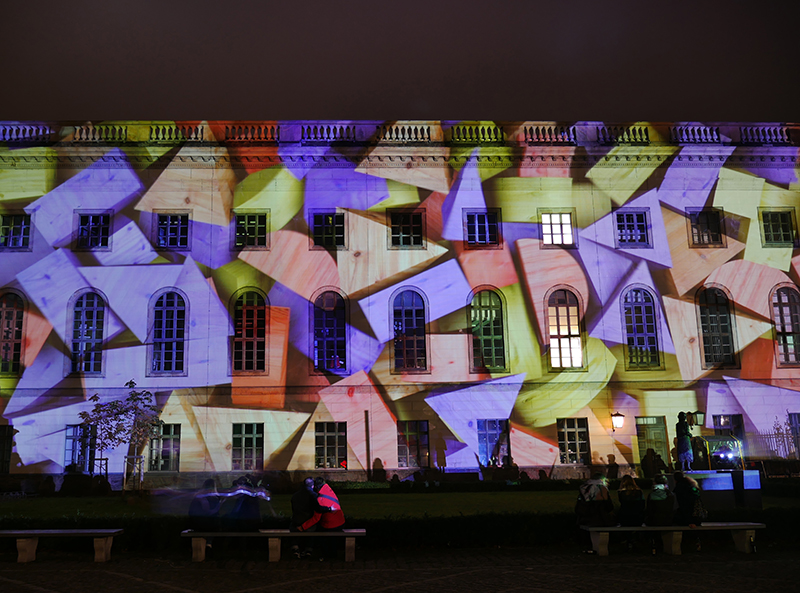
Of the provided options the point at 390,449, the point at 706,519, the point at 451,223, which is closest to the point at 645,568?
the point at 706,519

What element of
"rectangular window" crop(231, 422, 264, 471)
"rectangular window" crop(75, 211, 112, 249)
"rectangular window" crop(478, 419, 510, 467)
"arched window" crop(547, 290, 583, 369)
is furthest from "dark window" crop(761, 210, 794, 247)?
"rectangular window" crop(75, 211, 112, 249)

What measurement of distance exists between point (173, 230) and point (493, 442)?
15728 mm

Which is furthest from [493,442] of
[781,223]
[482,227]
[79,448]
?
[79,448]

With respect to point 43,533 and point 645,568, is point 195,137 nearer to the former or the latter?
point 43,533

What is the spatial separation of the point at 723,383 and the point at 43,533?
26.6m

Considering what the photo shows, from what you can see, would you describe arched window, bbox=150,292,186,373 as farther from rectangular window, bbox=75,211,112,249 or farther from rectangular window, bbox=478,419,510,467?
rectangular window, bbox=478,419,510,467

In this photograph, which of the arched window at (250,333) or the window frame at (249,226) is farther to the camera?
the window frame at (249,226)

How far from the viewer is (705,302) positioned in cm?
3175

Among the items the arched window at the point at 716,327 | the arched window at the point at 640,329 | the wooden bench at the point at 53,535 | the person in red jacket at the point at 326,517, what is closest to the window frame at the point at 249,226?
the arched window at the point at 640,329

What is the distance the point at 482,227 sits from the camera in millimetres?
31547

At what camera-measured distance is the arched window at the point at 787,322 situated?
104 feet

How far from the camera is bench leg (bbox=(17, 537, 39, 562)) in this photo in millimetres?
12844

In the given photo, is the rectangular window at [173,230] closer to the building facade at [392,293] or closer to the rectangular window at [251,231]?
the building facade at [392,293]

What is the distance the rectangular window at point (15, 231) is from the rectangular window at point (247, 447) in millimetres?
11710
